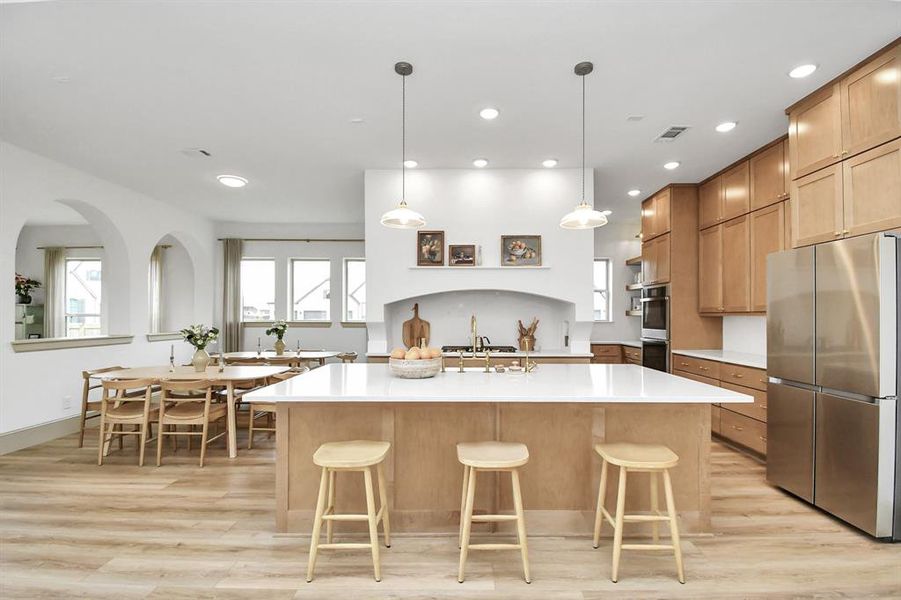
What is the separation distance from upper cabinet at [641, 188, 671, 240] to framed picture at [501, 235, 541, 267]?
5.68 ft

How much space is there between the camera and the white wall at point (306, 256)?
309 inches

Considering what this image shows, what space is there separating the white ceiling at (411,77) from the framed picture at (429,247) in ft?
2.49

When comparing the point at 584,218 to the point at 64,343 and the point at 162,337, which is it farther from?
the point at 162,337

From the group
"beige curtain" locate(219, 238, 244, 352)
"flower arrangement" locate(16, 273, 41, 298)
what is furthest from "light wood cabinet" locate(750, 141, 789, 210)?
"flower arrangement" locate(16, 273, 41, 298)

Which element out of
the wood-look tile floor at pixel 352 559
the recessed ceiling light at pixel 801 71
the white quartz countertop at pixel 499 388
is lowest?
the wood-look tile floor at pixel 352 559

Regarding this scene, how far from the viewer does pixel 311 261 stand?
7.95m

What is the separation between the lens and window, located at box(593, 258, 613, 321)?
7660mm

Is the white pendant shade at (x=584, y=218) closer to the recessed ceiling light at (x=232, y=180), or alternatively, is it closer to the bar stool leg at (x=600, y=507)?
the bar stool leg at (x=600, y=507)

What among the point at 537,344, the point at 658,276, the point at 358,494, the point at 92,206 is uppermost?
the point at 92,206

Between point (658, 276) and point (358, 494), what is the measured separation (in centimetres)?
454

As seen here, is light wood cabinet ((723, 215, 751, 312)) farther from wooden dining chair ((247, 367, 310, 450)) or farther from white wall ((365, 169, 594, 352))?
wooden dining chair ((247, 367, 310, 450))

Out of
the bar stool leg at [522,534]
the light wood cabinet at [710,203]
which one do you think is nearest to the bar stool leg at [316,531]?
the bar stool leg at [522,534]

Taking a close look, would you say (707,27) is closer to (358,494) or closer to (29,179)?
(358,494)

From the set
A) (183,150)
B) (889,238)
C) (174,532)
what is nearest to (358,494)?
(174,532)
